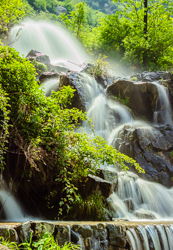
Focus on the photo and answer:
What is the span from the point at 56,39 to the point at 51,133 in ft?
71.9

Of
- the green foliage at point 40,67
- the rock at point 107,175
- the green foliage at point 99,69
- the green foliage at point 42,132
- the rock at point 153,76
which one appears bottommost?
the rock at point 107,175

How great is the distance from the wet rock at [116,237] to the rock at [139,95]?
9.94 metres

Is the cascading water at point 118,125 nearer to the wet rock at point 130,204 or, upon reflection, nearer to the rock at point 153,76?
the wet rock at point 130,204

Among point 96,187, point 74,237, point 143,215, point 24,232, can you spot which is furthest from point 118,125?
point 24,232

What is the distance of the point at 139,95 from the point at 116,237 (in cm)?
1045

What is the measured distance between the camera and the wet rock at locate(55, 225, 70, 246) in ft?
12.8

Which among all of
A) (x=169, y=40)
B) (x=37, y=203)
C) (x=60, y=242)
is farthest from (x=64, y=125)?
(x=169, y=40)

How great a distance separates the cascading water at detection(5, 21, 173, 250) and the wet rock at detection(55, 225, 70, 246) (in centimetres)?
130

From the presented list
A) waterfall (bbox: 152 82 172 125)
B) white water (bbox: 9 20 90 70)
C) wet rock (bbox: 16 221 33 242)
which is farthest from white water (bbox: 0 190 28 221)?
white water (bbox: 9 20 90 70)

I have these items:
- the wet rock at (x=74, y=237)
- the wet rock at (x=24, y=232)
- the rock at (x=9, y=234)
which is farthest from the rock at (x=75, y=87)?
the rock at (x=9, y=234)

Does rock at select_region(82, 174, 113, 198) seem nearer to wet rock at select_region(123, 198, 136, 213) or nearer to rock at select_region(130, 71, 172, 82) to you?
wet rock at select_region(123, 198, 136, 213)

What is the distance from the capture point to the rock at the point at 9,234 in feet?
11.1

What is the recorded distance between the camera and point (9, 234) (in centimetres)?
340

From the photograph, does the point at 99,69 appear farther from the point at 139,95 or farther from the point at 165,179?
the point at 165,179
